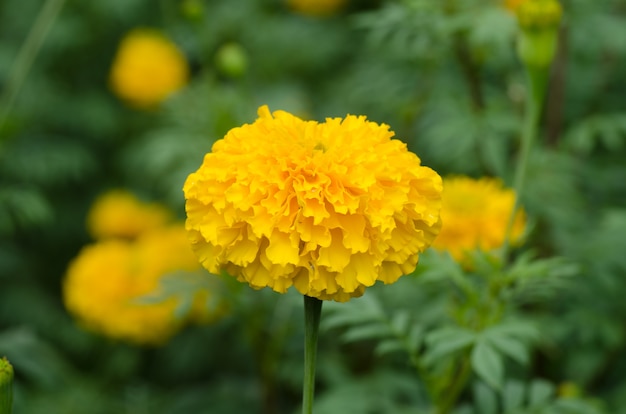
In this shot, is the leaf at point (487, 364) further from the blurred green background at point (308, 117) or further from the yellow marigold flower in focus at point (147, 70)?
the yellow marigold flower in focus at point (147, 70)

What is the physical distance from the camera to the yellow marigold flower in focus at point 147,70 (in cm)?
306

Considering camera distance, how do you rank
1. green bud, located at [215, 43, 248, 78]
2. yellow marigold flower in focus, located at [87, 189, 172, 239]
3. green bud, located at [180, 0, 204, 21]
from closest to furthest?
1. green bud, located at [215, 43, 248, 78]
2. green bud, located at [180, 0, 204, 21]
3. yellow marigold flower in focus, located at [87, 189, 172, 239]

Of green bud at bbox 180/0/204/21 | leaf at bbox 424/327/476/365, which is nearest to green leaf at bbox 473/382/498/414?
leaf at bbox 424/327/476/365

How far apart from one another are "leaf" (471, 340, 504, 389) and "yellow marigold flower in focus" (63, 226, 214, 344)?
3.69ft

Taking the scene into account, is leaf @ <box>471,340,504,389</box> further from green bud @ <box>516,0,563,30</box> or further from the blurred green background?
green bud @ <box>516,0,563,30</box>

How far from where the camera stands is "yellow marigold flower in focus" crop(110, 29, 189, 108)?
10.1 ft

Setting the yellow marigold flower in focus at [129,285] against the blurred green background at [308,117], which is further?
the yellow marigold flower in focus at [129,285]

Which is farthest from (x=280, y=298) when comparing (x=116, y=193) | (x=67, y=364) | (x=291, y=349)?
(x=116, y=193)

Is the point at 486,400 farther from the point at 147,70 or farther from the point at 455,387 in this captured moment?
the point at 147,70

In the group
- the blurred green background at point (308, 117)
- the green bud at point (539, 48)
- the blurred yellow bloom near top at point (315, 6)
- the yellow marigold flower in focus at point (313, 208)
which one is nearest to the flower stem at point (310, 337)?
the yellow marigold flower in focus at point (313, 208)

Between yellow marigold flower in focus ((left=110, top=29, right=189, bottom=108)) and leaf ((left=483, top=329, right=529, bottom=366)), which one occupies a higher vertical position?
yellow marigold flower in focus ((left=110, top=29, right=189, bottom=108))

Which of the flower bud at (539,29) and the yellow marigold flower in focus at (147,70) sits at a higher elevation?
the yellow marigold flower in focus at (147,70)

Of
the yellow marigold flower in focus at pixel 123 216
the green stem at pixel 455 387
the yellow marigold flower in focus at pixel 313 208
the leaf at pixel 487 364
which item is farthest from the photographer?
the yellow marigold flower in focus at pixel 123 216

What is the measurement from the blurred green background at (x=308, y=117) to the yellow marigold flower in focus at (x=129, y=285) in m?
0.15
